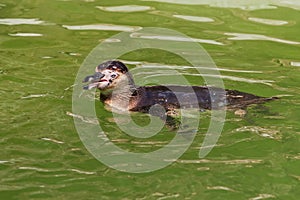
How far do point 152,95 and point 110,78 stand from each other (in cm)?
56

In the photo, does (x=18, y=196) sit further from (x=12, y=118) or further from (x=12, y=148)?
(x=12, y=118)

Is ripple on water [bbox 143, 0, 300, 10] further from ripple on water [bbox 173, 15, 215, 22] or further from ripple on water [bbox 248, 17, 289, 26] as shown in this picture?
ripple on water [bbox 173, 15, 215, 22]

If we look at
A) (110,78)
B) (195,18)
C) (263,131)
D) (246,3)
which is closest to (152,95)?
(110,78)

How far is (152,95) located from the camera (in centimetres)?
909

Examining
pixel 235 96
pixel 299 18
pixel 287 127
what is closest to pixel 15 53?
pixel 235 96

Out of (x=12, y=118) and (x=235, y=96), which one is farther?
(x=235, y=96)

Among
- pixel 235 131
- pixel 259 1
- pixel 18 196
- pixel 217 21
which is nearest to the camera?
pixel 18 196

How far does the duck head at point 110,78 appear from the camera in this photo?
29.8 feet

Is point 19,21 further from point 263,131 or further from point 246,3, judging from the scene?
point 263,131

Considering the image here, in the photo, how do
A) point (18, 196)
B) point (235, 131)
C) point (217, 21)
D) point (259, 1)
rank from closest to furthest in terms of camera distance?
point (18, 196) < point (235, 131) < point (217, 21) < point (259, 1)

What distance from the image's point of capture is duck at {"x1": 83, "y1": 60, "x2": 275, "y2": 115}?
8930 mm

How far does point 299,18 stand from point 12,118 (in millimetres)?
7657

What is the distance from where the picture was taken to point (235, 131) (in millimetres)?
8383

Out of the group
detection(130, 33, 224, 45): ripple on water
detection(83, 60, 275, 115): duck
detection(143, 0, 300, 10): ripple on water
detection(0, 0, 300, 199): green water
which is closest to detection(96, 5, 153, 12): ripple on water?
detection(143, 0, 300, 10): ripple on water
